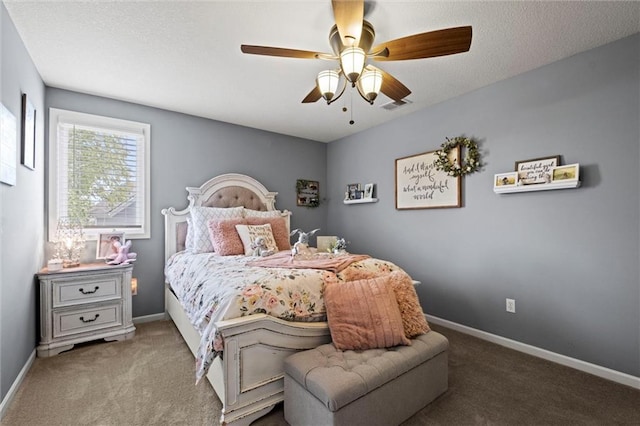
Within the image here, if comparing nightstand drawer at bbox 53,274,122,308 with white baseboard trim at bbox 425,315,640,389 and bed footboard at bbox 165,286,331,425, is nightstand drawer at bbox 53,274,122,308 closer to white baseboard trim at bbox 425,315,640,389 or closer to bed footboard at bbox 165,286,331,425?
bed footboard at bbox 165,286,331,425

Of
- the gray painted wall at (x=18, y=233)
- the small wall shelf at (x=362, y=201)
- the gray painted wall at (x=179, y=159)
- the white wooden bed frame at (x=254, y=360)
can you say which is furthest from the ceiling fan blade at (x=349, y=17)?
the gray painted wall at (x=179, y=159)

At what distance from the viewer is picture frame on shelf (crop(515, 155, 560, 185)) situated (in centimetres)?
245

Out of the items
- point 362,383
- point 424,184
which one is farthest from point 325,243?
point 362,383

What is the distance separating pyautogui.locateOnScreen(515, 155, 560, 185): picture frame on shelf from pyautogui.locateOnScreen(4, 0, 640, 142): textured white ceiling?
81 cm

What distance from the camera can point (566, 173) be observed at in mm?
2348

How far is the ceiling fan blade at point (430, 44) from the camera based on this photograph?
155 cm

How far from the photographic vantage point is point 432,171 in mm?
3346

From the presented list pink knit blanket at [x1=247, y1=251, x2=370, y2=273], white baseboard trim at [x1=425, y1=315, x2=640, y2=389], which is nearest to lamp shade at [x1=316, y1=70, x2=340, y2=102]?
pink knit blanket at [x1=247, y1=251, x2=370, y2=273]

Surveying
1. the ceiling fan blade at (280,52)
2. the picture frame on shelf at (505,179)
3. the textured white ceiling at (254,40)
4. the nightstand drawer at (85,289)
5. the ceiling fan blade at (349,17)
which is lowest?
the nightstand drawer at (85,289)

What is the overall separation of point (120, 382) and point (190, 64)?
2.49 m

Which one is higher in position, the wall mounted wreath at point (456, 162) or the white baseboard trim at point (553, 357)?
the wall mounted wreath at point (456, 162)

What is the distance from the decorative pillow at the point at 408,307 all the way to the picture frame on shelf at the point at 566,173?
4.93 ft

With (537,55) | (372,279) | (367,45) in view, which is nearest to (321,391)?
(372,279)

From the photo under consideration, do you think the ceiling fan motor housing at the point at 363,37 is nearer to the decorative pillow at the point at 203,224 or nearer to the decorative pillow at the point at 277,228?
the decorative pillow at the point at 277,228
